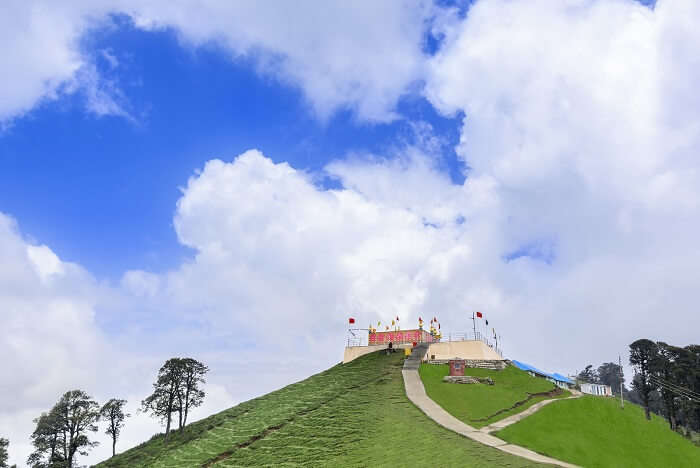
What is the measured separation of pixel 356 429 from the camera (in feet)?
144

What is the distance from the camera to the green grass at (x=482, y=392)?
4647cm

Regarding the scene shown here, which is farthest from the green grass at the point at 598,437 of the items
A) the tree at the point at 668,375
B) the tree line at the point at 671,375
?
the tree at the point at 668,375

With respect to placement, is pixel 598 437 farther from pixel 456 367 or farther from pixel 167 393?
pixel 167 393

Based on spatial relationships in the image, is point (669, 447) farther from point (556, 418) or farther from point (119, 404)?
point (119, 404)

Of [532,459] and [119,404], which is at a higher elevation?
[119,404]

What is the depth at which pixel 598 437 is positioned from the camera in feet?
141

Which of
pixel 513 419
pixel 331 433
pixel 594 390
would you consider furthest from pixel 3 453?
pixel 594 390

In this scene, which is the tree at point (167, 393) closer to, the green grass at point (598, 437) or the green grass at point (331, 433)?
the green grass at point (331, 433)

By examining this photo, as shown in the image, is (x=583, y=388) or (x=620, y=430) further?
(x=583, y=388)

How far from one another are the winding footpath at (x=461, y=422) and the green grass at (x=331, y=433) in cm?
97

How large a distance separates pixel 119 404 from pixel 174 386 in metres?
13.9

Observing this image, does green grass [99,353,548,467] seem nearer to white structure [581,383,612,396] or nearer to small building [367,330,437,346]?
small building [367,330,437,346]

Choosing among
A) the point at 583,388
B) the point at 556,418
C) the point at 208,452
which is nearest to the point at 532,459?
the point at 556,418

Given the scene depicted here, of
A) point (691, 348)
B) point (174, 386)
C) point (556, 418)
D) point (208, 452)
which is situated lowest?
point (208, 452)
